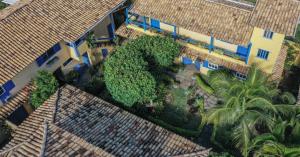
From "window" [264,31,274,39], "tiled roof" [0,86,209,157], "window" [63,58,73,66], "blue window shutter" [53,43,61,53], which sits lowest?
"tiled roof" [0,86,209,157]

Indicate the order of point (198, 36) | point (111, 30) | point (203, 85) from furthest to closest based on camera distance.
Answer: point (111, 30)
point (198, 36)
point (203, 85)

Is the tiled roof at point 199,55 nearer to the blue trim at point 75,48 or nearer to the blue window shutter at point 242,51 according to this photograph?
the blue window shutter at point 242,51

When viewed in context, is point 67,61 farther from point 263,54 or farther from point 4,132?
point 263,54

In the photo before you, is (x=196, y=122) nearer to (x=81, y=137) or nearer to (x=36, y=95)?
(x=81, y=137)

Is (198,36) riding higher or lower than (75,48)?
higher

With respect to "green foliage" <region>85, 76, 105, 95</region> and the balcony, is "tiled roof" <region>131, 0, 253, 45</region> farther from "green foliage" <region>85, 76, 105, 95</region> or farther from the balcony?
"green foliage" <region>85, 76, 105, 95</region>

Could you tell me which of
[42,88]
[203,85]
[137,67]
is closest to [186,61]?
[203,85]

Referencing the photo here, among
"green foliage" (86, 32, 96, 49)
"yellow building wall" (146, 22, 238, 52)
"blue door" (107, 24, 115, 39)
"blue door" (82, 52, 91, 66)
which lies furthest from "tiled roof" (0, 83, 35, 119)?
"yellow building wall" (146, 22, 238, 52)
